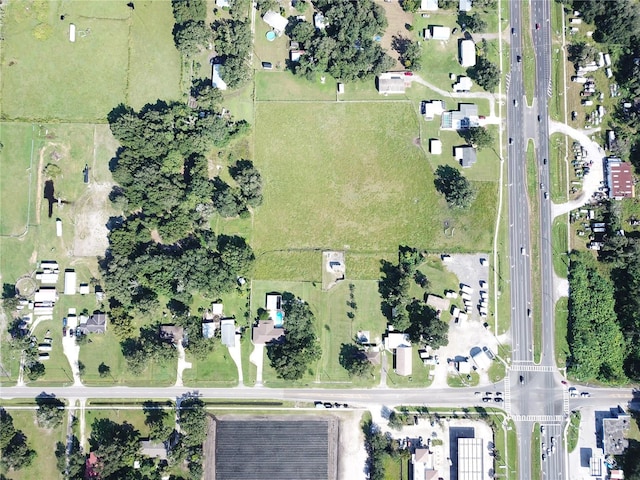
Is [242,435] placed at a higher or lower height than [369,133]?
lower

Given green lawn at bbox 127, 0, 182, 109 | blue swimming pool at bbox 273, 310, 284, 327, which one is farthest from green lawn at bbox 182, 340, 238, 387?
green lawn at bbox 127, 0, 182, 109

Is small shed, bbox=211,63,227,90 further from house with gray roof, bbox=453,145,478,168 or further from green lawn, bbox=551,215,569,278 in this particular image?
green lawn, bbox=551,215,569,278

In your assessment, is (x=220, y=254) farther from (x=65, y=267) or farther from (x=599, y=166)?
(x=599, y=166)

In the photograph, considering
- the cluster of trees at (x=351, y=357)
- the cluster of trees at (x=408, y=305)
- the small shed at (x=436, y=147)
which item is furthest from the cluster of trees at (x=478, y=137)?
the cluster of trees at (x=351, y=357)

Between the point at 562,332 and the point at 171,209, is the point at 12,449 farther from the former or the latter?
the point at 562,332

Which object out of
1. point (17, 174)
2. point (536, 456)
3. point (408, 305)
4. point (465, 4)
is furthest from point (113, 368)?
point (465, 4)

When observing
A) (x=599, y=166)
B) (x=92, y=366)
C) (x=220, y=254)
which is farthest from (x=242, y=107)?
(x=599, y=166)
